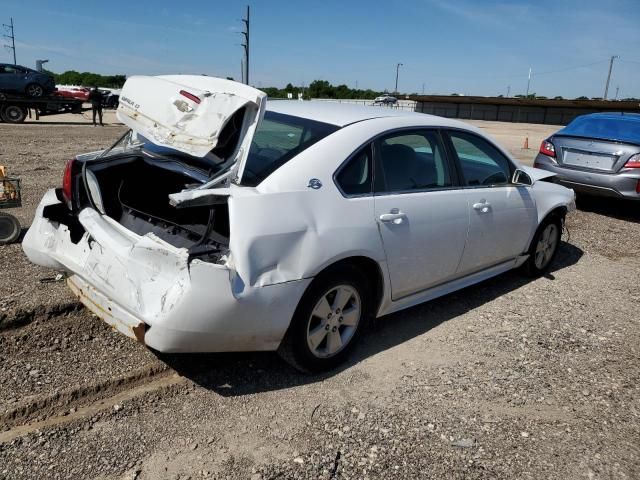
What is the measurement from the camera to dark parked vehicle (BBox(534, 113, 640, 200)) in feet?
25.5

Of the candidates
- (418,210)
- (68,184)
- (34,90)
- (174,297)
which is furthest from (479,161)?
(34,90)

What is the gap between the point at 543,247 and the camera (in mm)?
5426

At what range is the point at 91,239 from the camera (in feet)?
10.6

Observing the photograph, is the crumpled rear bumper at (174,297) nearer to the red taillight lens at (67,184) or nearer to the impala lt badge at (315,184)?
the red taillight lens at (67,184)

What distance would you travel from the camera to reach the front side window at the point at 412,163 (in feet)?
11.6

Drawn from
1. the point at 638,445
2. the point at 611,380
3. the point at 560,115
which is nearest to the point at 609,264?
the point at 611,380

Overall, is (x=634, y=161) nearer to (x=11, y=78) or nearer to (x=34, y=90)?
(x=34, y=90)

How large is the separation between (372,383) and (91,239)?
1.95 metres

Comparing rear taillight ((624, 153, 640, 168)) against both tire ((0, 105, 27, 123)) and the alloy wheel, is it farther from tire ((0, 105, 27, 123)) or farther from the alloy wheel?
tire ((0, 105, 27, 123))

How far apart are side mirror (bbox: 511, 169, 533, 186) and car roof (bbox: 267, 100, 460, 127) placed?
0.74 metres

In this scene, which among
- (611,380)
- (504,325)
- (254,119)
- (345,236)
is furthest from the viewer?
(504,325)

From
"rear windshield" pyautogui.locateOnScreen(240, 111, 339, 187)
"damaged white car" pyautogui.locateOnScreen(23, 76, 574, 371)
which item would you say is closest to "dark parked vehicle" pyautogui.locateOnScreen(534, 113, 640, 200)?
"damaged white car" pyautogui.locateOnScreen(23, 76, 574, 371)

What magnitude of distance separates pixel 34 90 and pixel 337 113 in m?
22.1

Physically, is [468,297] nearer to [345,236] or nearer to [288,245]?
[345,236]
